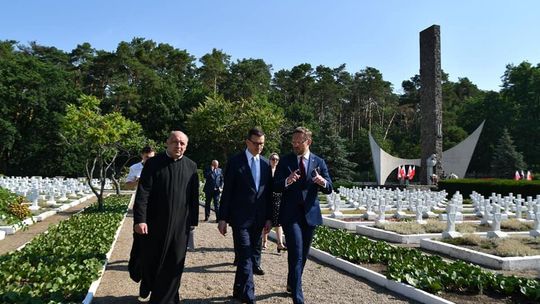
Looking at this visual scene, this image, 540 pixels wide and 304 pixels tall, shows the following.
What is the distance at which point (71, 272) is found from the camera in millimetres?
5781

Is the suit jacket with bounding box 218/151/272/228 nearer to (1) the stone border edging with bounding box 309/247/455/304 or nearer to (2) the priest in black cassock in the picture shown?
(2) the priest in black cassock

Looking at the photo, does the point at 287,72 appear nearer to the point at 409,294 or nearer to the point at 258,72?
the point at 258,72

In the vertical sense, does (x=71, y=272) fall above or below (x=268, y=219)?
below

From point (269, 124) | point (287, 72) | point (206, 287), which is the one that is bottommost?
point (206, 287)

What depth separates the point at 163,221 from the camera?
449 centimetres

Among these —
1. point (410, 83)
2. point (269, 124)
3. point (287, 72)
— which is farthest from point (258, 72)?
point (410, 83)

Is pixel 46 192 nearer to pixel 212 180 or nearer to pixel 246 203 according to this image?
pixel 212 180

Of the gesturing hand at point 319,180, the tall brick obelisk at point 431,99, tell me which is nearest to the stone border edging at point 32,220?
the gesturing hand at point 319,180

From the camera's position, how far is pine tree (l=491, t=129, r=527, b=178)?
43.2 metres

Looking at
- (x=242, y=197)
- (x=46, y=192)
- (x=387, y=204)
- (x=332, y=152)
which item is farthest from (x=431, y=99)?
(x=242, y=197)

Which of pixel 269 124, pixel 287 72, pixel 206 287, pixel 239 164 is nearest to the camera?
pixel 239 164

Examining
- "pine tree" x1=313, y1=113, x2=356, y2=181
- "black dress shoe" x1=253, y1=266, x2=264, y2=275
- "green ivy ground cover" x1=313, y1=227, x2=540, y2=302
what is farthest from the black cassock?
"pine tree" x1=313, y1=113, x2=356, y2=181

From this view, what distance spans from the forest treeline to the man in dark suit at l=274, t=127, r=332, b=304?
33.1 meters

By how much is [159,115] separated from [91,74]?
10358 millimetres
